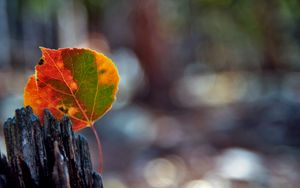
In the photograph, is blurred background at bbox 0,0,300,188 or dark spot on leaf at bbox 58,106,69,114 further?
blurred background at bbox 0,0,300,188

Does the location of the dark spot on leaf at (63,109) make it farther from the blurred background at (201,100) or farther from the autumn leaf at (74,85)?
the blurred background at (201,100)

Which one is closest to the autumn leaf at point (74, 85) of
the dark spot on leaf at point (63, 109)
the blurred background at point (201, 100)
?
the dark spot on leaf at point (63, 109)

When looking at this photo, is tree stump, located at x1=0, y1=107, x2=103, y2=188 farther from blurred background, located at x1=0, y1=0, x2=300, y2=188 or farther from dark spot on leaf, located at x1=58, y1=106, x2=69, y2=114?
blurred background, located at x1=0, y1=0, x2=300, y2=188

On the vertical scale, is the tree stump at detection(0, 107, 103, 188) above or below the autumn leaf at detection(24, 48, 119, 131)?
below

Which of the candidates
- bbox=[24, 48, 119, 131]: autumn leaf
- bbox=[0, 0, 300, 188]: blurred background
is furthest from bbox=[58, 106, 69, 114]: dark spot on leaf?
bbox=[0, 0, 300, 188]: blurred background

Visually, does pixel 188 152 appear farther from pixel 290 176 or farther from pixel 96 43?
pixel 96 43

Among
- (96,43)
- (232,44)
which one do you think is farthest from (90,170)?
(96,43)
